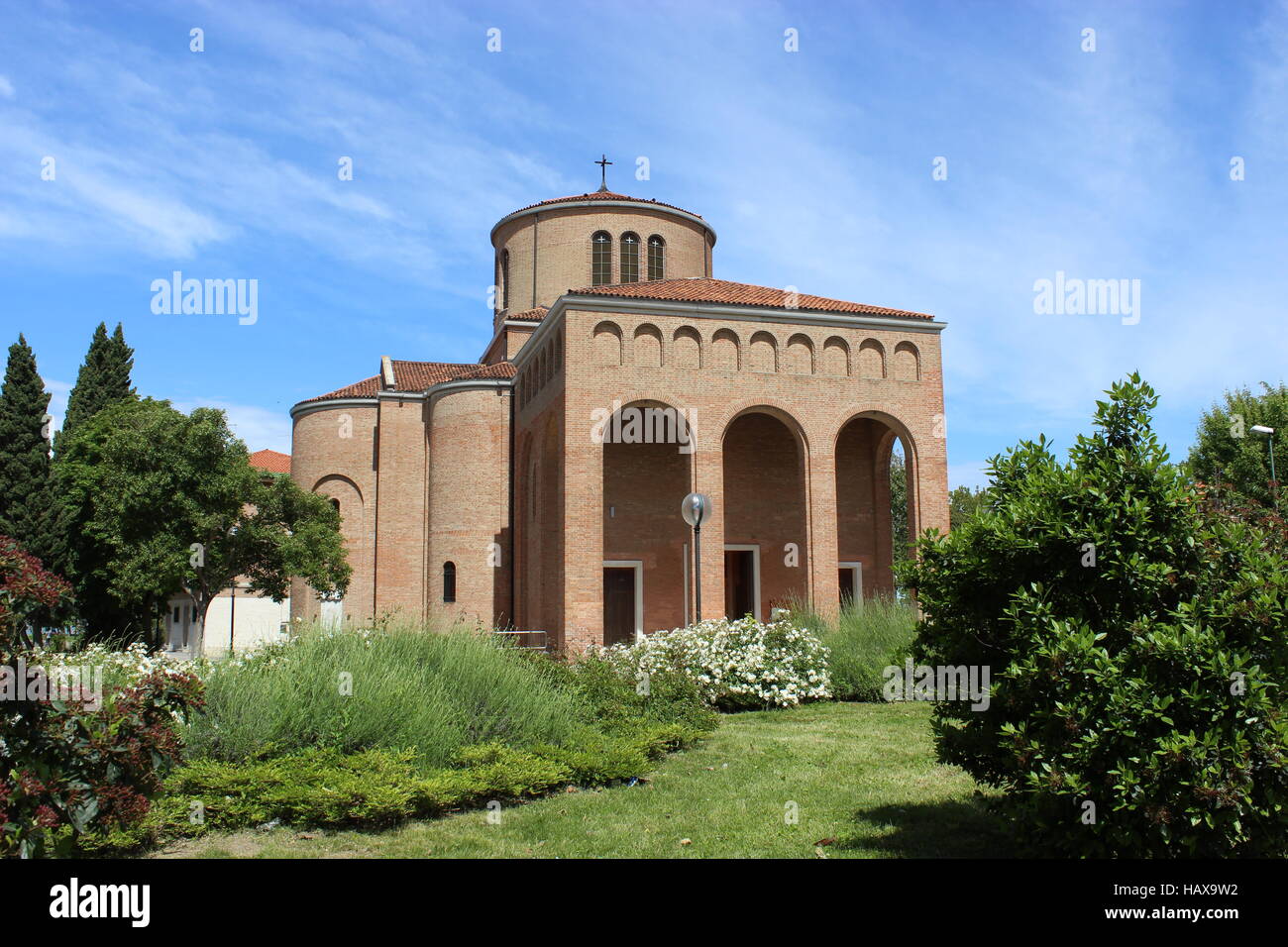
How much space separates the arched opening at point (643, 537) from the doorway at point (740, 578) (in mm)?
1784

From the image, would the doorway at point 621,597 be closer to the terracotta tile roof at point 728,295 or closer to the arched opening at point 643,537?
the arched opening at point 643,537

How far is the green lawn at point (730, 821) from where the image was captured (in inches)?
274

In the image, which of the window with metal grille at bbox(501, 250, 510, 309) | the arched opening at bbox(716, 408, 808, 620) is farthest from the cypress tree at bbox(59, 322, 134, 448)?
the arched opening at bbox(716, 408, 808, 620)

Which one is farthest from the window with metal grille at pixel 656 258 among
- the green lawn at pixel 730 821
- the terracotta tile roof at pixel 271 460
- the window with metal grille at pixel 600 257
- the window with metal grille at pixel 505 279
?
the terracotta tile roof at pixel 271 460

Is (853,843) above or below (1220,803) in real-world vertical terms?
below

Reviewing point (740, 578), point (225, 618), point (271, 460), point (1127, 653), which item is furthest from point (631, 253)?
point (271, 460)

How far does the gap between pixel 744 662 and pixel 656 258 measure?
19.8 m

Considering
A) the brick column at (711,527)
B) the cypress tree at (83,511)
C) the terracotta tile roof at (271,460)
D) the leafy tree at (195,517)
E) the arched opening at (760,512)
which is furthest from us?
the terracotta tile roof at (271,460)

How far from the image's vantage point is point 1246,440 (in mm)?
39938

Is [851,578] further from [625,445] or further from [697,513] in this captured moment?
[697,513]
